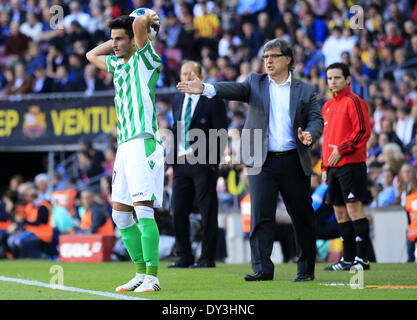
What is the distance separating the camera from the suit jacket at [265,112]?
736 cm

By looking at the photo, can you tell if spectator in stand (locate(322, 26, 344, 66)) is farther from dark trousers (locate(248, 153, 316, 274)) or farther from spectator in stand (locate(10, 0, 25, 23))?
spectator in stand (locate(10, 0, 25, 23))

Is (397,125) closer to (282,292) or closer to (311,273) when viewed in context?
(311,273)

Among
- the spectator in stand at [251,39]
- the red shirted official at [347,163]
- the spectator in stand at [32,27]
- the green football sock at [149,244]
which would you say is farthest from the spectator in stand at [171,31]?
the green football sock at [149,244]

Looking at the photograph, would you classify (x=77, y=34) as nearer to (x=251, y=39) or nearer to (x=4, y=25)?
(x=4, y=25)

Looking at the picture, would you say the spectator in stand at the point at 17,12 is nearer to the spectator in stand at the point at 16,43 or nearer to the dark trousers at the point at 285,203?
the spectator in stand at the point at 16,43

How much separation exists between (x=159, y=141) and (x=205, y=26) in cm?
1359

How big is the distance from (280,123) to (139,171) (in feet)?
5.05

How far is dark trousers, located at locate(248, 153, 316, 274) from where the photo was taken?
7406 mm

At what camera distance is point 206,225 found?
10.0 metres

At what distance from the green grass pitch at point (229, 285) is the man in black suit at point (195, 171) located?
42cm

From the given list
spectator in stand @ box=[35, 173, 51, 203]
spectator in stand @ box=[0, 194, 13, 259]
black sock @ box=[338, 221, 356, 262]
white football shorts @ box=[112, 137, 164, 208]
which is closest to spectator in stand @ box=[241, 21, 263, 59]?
spectator in stand @ box=[35, 173, 51, 203]

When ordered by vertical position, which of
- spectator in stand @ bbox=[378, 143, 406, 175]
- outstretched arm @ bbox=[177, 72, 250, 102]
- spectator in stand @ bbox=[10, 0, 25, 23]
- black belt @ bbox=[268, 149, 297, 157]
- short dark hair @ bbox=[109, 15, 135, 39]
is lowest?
spectator in stand @ bbox=[378, 143, 406, 175]

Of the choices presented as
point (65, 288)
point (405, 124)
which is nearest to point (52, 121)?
point (405, 124)
